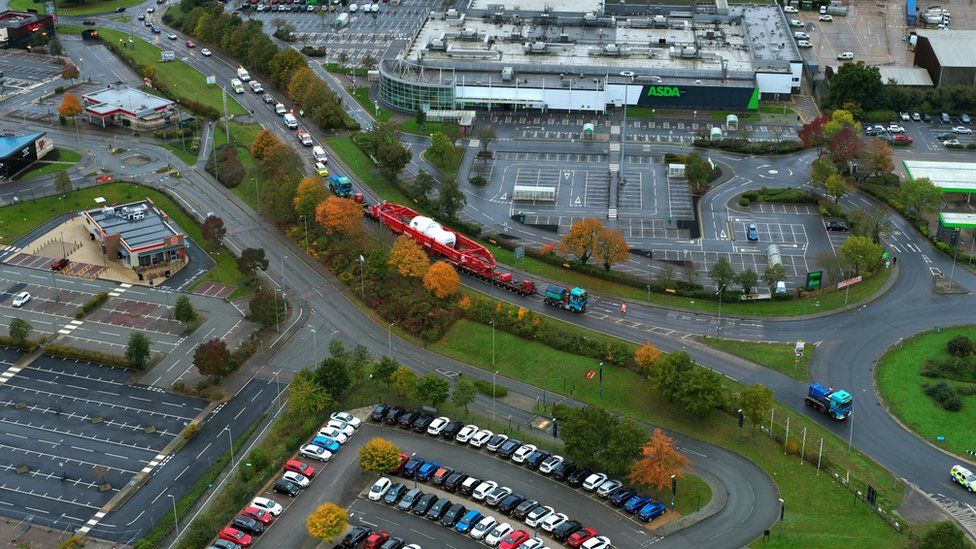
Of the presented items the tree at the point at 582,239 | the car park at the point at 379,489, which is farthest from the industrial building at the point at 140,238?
the car park at the point at 379,489

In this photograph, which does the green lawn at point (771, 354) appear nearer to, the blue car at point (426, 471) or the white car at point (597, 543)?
the white car at point (597, 543)

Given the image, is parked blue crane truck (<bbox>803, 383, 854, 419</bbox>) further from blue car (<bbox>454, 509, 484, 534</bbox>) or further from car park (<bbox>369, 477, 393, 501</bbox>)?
car park (<bbox>369, 477, 393, 501</bbox>)

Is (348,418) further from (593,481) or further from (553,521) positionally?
(593,481)

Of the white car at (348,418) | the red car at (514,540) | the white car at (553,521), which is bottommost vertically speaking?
the red car at (514,540)

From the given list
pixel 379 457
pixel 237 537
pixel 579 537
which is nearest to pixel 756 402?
pixel 579 537

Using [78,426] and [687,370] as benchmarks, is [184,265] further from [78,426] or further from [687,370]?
[687,370]

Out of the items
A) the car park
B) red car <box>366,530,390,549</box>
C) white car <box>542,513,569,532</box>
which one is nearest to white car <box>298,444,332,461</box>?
the car park

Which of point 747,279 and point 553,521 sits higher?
point 747,279
